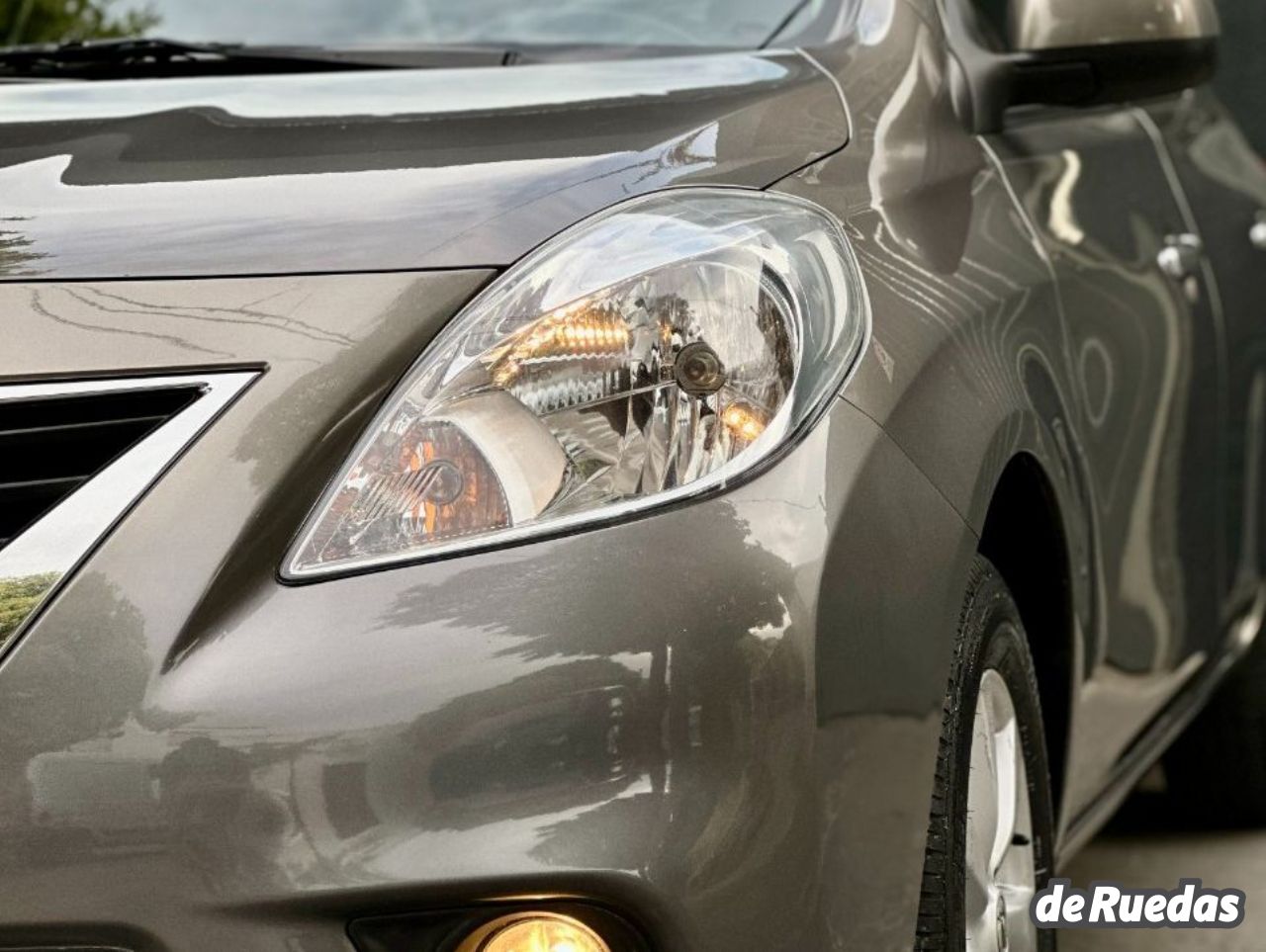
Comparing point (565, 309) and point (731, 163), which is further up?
point (731, 163)

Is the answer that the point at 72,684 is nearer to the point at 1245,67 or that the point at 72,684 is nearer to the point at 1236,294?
the point at 1236,294

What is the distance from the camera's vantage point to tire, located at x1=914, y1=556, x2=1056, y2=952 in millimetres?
1622

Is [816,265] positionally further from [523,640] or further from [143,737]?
[143,737]

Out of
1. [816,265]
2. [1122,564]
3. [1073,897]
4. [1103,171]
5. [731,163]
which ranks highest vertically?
[1103,171]

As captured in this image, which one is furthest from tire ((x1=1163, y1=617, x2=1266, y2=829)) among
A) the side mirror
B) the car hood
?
the car hood

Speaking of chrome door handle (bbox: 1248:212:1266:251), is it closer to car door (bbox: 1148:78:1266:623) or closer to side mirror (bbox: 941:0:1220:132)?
car door (bbox: 1148:78:1266:623)

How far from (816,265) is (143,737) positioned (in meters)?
0.67

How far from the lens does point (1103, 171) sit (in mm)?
2594

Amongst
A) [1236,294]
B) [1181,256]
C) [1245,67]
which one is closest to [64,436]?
[1181,256]

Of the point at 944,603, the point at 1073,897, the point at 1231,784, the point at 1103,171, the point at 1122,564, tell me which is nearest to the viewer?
the point at 944,603

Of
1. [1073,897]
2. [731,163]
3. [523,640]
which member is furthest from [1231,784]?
[523,640]

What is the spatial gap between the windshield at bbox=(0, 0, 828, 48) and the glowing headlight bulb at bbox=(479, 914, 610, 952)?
1.20 metres

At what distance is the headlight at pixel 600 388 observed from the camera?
4.71 ft

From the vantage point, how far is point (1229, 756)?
10.7 ft
